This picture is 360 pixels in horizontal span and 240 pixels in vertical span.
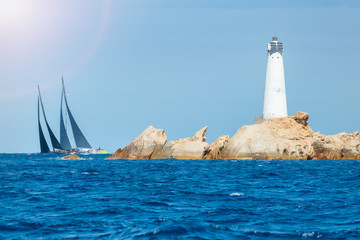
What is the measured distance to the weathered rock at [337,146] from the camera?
235 ft

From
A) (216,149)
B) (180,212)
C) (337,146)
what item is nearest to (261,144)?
(216,149)

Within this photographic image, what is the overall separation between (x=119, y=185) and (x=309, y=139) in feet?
156

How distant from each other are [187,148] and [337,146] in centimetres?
2228

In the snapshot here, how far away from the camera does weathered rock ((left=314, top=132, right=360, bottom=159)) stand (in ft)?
235

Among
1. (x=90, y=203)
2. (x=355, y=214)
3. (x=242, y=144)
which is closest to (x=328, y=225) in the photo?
(x=355, y=214)

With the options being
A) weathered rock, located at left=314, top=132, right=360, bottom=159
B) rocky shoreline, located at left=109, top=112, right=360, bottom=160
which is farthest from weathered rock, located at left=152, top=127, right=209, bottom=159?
→ weathered rock, located at left=314, top=132, right=360, bottom=159

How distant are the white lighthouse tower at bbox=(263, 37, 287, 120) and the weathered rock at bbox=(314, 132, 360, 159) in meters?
6.62

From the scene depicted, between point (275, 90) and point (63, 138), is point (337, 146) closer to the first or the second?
point (275, 90)

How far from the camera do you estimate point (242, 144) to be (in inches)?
2640

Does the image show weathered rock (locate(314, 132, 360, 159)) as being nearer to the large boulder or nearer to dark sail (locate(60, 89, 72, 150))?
the large boulder

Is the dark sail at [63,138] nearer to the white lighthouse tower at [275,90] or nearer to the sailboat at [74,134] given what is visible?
the sailboat at [74,134]

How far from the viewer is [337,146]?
2837 inches

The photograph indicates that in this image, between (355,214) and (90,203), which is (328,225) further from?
(90,203)

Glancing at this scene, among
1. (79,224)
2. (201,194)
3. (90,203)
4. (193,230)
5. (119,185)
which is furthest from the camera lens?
(119,185)
